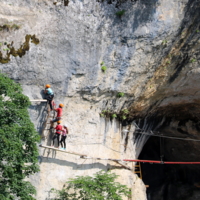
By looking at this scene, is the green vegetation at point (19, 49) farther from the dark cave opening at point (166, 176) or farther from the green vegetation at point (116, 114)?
the dark cave opening at point (166, 176)

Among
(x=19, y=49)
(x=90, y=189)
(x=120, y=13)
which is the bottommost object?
(x=90, y=189)

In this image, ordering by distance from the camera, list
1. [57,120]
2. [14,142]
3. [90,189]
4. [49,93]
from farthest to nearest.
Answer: [57,120]
[49,93]
[90,189]
[14,142]

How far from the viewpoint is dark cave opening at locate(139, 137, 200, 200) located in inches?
756

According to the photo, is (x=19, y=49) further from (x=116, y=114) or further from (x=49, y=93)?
(x=116, y=114)

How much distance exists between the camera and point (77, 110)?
11.4 meters

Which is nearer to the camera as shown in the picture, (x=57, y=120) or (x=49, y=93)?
(x=49, y=93)

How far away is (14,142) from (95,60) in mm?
4978

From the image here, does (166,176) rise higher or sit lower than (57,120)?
higher

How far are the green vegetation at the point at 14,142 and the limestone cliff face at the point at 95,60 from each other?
2118mm

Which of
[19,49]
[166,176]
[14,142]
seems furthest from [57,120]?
[166,176]

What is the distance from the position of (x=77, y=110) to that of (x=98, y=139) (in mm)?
1484

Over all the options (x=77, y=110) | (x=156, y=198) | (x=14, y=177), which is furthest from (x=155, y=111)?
(x=14, y=177)

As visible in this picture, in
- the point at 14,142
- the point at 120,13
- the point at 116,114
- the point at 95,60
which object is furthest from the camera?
the point at 116,114

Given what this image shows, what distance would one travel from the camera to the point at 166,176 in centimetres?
2038
